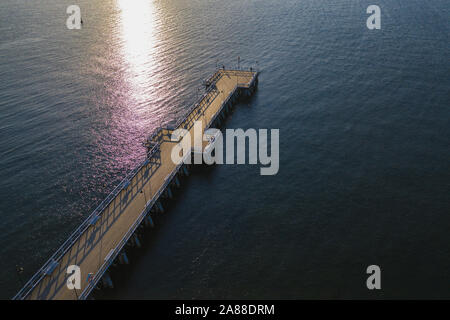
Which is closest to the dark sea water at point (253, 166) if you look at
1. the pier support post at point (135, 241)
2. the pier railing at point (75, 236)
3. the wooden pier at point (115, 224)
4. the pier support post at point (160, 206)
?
the pier support post at point (135, 241)

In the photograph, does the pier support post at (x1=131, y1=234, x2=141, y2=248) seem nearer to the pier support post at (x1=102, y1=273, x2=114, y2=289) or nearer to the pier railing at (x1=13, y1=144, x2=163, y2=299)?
the pier railing at (x1=13, y1=144, x2=163, y2=299)

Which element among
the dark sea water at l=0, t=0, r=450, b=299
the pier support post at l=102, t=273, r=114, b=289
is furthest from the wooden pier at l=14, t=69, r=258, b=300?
the dark sea water at l=0, t=0, r=450, b=299

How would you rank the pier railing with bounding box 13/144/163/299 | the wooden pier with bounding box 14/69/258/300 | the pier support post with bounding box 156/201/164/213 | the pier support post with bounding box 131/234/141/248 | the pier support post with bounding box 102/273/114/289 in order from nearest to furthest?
the pier railing with bounding box 13/144/163/299
the wooden pier with bounding box 14/69/258/300
the pier support post with bounding box 102/273/114/289
the pier support post with bounding box 131/234/141/248
the pier support post with bounding box 156/201/164/213

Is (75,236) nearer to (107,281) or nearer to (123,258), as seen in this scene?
(123,258)

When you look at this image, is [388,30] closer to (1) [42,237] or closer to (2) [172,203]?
(2) [172,203]

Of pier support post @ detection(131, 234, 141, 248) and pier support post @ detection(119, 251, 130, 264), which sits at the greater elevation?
pier support post @ detection(131, 234, 141, 248)

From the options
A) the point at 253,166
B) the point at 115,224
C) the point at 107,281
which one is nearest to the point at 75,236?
the point at 115,224

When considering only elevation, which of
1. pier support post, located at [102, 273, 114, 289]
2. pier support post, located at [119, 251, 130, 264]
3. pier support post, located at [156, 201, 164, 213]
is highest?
pier support post, located at [156, 201, 164, 213]
